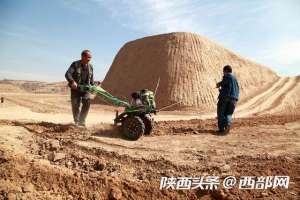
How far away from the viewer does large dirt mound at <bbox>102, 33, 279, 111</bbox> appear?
73.2 ft

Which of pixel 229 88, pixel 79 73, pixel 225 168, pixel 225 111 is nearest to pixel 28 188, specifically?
pixel 225 168

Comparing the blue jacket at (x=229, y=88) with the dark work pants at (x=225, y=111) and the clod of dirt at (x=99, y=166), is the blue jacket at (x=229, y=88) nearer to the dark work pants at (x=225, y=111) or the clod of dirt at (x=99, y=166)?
the dark work pants at (x=225, y=111)

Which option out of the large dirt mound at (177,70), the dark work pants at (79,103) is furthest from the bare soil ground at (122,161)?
the large dirt mound at (177,70)

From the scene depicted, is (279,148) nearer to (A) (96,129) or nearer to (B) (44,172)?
(A) (96,129)

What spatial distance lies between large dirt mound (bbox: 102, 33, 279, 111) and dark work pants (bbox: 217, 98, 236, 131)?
42.3 feet

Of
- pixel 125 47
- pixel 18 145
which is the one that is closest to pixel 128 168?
pixel 18 145

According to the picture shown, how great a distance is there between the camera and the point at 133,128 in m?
6.61

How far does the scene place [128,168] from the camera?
15.6 feet

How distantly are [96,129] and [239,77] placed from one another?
24063 millimetres

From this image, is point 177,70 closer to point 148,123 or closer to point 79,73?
point 148,123

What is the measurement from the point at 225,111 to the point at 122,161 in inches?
158

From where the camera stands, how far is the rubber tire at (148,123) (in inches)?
281

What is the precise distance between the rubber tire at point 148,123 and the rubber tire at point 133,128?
0.51 metres

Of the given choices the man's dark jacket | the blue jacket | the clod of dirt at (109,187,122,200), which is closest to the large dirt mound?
the blue jacket
